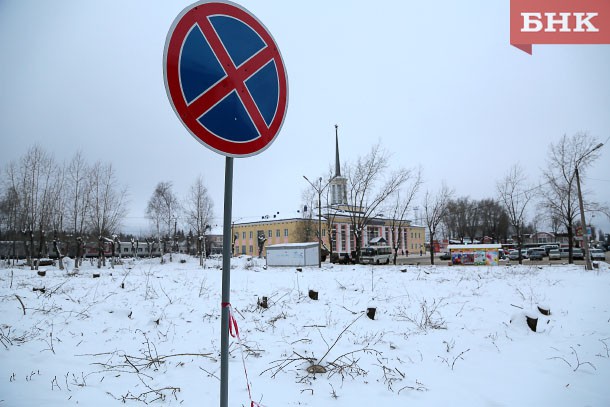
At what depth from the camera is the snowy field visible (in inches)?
123

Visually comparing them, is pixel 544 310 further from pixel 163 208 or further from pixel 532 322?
pixel 163 208

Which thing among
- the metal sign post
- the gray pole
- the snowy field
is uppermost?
the metal sign post

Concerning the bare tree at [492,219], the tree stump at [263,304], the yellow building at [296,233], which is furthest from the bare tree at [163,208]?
the bare tree at [492,219]

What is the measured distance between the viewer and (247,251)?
71.5 m

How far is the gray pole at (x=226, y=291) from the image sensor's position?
5.84 feet

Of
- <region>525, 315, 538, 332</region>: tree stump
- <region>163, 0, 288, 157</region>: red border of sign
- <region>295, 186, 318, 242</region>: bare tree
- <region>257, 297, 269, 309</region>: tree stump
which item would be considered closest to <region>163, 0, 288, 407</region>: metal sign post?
<region>163, 0, 288, 157</region>: red border of sign

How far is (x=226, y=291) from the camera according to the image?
6.05 feet

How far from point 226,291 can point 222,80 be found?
125cm

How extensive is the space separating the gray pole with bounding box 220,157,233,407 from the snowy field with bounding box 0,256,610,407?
1.40 metres

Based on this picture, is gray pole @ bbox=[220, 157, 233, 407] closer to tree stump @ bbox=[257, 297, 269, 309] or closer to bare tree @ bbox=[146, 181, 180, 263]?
tree stump @ bbox=[257, 297, 269, 309]

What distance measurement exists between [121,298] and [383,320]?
5.63 meters

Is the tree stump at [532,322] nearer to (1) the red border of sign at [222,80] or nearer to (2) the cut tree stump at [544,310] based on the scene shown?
(2) the cut tree stump at [544,310]

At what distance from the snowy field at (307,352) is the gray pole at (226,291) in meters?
1.40

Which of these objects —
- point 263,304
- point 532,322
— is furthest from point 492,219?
point 263,304
